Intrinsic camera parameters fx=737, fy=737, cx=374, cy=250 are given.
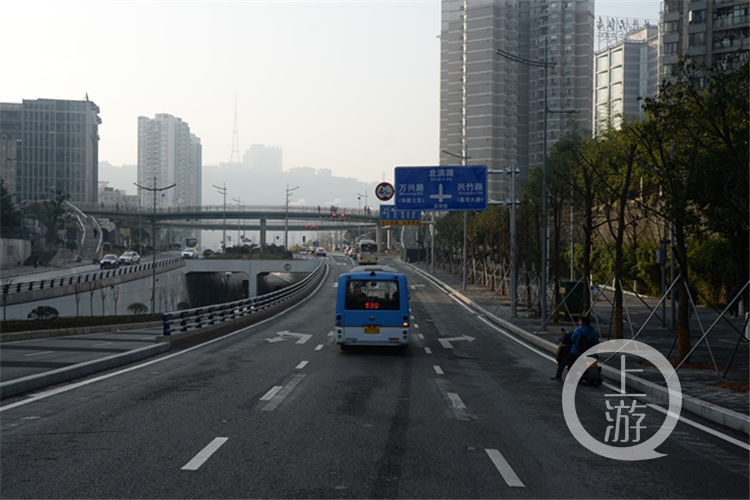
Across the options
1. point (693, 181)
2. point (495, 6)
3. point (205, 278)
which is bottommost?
point (205, 278)

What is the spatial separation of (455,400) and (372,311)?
8272mm

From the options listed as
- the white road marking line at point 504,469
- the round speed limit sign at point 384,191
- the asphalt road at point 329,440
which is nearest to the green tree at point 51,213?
the round speed limit sign at point 384,191

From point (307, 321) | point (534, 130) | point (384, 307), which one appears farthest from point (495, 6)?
point (384, 307)

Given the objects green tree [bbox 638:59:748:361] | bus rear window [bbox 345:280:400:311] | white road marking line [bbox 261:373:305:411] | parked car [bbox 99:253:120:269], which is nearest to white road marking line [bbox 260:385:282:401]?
white road marking line [bbox 261:373:305:411]

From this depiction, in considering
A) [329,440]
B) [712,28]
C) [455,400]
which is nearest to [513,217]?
[455,400]

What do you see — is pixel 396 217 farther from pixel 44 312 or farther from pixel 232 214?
pixel 232 214

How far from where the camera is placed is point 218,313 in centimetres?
3028

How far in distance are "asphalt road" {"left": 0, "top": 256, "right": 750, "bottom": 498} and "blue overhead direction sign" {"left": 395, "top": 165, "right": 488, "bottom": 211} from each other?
672 inches

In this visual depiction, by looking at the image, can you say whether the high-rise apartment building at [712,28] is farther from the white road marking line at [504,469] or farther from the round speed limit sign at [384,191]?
the white road marking line at [504,469]

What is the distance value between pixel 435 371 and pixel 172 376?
6.42 metres

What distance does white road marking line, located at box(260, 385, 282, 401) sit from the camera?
13602 millimetres

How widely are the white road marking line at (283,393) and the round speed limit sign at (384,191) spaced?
22.4 meters

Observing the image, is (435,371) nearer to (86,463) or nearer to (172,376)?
(172,376)

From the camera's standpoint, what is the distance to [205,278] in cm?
10344
